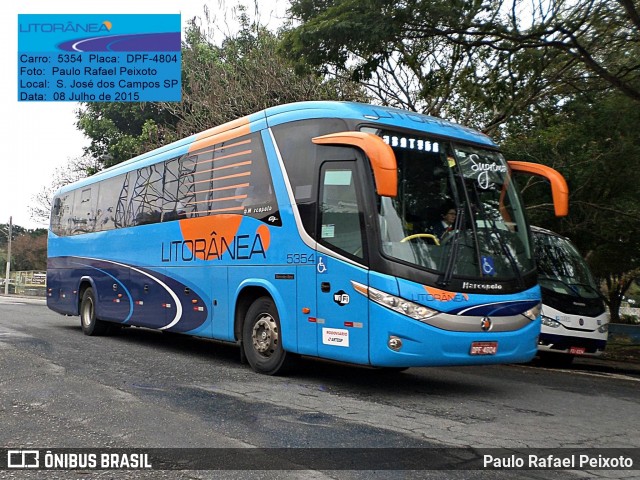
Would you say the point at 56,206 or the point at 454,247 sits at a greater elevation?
the point at 56,206

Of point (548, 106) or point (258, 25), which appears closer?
point (548, 106)

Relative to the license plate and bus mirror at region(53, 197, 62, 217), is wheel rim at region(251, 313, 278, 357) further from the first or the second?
bus mirror at region(53, 197, 62, 217)

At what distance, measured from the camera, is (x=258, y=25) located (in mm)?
22609

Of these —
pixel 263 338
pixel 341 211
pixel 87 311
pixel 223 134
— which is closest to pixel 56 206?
pixel 87 311

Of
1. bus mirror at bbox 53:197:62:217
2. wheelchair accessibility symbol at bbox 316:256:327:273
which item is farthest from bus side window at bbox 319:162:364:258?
bus mirror at bbox 53:197:62:217

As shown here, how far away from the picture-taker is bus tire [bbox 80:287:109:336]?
15039 mm

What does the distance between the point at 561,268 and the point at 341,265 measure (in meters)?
6.05

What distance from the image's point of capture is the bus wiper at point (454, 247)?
7770 mm

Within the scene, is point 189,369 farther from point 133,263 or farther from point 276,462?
point 276,462

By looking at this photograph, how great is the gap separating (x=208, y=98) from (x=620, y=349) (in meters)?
14.1

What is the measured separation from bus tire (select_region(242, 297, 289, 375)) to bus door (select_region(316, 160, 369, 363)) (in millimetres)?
963

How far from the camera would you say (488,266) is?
8.16m

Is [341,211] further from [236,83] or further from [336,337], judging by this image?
[236,83]

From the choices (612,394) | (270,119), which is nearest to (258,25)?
(270,119)
